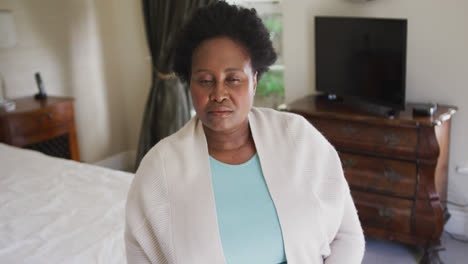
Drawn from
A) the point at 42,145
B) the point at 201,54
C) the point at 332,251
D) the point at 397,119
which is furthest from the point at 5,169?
the point at 397,119

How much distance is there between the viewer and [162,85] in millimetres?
4121

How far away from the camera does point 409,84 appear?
9.86 ft

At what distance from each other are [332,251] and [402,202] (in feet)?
5.15

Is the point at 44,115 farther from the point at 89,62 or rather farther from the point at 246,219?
the point at 246,219

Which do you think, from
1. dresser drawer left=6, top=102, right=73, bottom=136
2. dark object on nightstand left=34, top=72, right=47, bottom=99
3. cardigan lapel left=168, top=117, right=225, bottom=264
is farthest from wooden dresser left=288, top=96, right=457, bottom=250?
dark object on nightstand left=34, top=72, right=47, bottom=99

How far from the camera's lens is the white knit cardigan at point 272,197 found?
1182mm

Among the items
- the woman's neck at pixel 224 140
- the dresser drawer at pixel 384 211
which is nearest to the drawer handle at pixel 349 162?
the dresser drawer at pixel 384 211

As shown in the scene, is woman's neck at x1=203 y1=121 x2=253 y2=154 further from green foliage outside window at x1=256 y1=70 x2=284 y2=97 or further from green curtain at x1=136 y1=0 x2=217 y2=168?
green curtain at x1=136 y1=0 x2=217 y2=168

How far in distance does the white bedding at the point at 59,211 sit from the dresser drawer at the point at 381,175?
1375 mm

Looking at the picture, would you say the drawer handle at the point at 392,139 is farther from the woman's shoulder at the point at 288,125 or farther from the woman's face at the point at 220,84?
the woman's face at the point at 220,84

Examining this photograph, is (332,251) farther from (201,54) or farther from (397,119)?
(397,119)

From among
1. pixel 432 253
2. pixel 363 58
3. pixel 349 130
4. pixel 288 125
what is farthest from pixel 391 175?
pixel 288 125

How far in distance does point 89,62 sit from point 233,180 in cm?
338

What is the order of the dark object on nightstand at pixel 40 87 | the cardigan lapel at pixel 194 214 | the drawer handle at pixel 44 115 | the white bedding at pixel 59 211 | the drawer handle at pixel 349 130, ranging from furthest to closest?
the dark object on nightstand at pixel 40 87 → the drawer handle at pixel 44 115 → the drawer handle at pixel 349 130 → the white bedding at pixel 59 211 → the cardigan lapel at pixel 194 214
